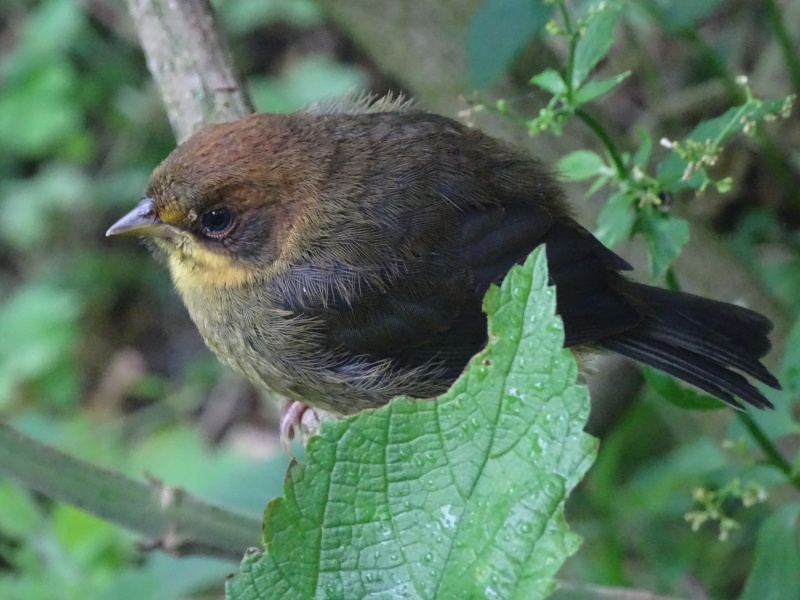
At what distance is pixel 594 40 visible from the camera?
1866 mm

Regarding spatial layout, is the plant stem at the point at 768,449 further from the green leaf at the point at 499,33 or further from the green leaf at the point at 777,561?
the green leaf at the point at 499,33

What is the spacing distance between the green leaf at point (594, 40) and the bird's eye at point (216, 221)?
91cm

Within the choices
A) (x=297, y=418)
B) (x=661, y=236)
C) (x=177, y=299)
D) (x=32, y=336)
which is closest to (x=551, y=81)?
(x=661, y=236)

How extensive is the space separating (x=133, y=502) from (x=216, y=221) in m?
0.70

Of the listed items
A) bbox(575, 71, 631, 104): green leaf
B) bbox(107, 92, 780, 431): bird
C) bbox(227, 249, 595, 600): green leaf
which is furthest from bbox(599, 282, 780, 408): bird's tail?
bbox(227, 249, 595, 600): green leaf

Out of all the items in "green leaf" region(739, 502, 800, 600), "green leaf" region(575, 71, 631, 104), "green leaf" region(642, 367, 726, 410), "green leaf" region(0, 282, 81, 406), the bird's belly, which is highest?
"green leaf" region(575, 71, 631, 104)

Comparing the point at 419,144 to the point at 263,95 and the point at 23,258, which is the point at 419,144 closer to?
the point at 263,95

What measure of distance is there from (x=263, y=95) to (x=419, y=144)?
2.85m

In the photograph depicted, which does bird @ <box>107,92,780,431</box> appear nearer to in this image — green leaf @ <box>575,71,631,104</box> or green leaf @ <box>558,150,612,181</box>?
green leaf @ <box>558,150,612,181</box>

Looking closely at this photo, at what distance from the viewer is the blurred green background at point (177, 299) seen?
297 cm

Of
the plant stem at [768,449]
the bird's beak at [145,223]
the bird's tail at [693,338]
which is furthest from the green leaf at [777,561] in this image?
the bird's beak at [145,223]

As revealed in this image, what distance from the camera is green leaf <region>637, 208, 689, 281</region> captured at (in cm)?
182

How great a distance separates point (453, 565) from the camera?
3.55ft

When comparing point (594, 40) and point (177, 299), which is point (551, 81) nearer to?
point (594, 40)
